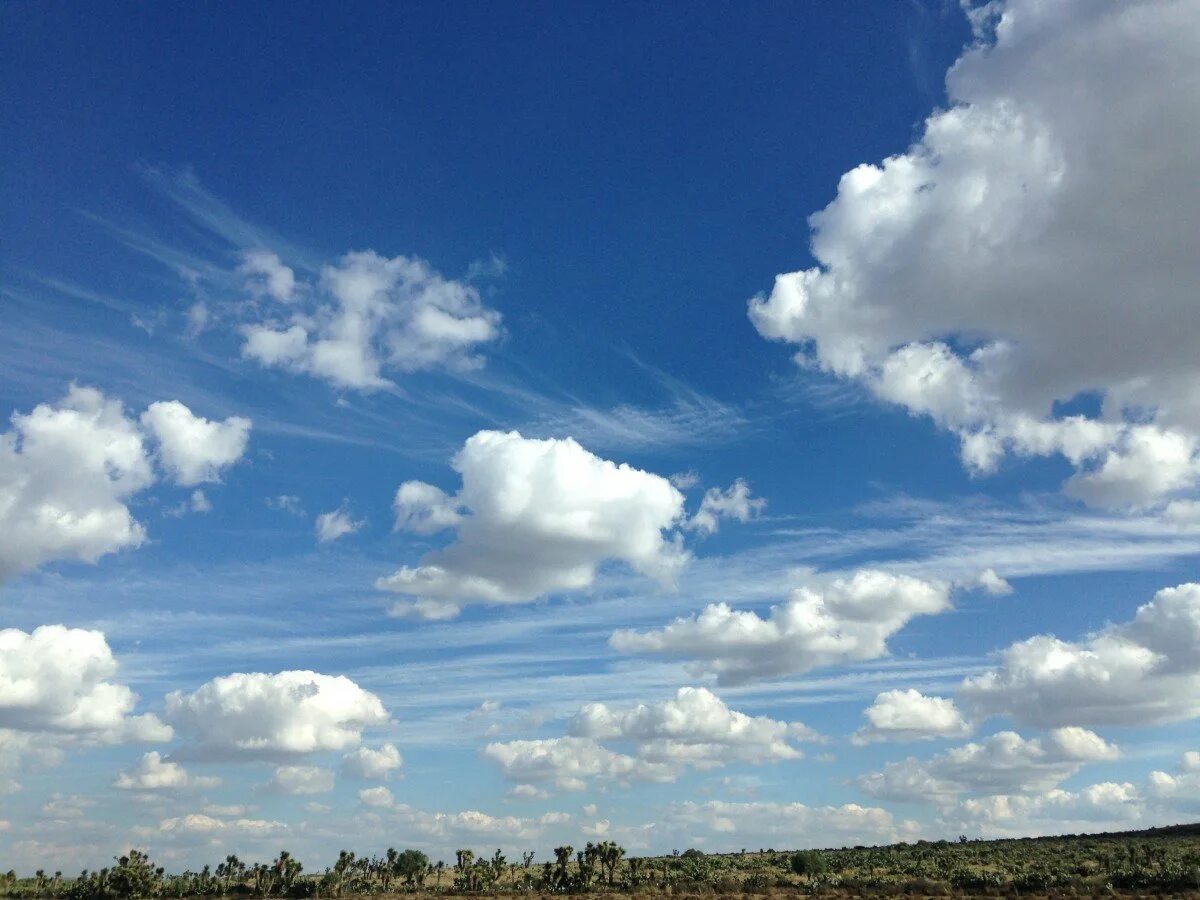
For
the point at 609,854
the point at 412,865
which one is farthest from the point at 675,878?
the point at 412,865

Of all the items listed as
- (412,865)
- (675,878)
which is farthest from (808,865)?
(412,865)

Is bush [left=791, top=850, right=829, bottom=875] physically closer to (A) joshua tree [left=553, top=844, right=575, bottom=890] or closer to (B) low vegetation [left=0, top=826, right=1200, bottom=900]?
(B) low vegetation [left=0, top=826, right=1200, bottom=900]

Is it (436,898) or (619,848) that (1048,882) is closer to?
(619,848)

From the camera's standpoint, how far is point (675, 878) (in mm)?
126312

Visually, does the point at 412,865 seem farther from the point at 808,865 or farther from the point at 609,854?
the point at 808,865

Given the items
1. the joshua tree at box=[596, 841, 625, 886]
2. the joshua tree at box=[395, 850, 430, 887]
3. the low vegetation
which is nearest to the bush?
the low vegetation

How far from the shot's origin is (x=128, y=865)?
118125 millimetres

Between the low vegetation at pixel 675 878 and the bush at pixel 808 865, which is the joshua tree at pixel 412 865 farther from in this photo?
the bush at pixel 808 865

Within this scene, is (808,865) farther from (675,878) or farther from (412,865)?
(412,865)

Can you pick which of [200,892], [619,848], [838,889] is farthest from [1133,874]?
[200,892]

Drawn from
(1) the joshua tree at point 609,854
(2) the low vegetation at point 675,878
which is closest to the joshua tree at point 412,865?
(2) the low vegetation at point 675,878

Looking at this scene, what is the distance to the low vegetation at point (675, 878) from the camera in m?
101

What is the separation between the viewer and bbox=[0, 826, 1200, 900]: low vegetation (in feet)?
332

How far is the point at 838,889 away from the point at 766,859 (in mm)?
69768
